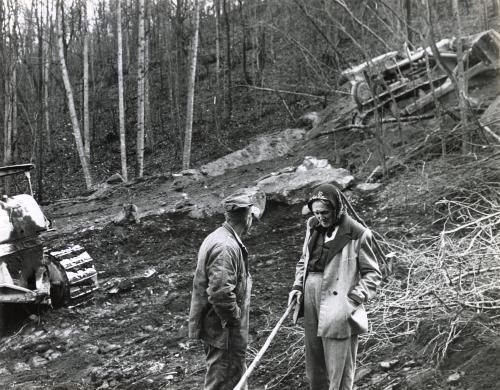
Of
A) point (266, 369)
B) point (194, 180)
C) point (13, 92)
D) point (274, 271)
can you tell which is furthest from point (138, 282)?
point (13, 92)

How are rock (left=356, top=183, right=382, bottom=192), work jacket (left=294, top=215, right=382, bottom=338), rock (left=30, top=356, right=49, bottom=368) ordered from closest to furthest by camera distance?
work jacket (left=294, top=215, right=382, bottom=338) < rock (left=30, top=356, right=49, bottom=368) < rock (left=356, top=183, right=382, bottom=192)

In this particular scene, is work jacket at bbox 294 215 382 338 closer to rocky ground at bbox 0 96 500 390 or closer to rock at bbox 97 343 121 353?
rocky ground at bbox 0 96 500 390

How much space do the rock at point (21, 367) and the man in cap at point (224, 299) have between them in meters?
3.42

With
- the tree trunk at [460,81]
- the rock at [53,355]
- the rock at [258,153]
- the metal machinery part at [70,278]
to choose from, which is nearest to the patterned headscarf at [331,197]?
the rock at [53,355]

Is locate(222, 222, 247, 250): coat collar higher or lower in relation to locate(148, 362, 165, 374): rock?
higher

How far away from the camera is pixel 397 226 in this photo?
9016 mm

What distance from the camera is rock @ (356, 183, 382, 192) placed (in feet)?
35.2

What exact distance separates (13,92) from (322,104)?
9561 mm

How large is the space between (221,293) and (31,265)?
478 cm

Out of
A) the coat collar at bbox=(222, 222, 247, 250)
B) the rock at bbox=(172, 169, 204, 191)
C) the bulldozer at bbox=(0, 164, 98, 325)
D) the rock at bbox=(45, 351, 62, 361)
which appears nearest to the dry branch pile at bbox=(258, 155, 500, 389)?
the coat collar at bbox=(222, 222, 247, 250)

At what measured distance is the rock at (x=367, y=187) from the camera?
422 inches

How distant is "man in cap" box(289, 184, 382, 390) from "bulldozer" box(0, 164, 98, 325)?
477 centimetres

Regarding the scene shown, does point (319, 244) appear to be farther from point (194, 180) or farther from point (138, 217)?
point (194, 180)

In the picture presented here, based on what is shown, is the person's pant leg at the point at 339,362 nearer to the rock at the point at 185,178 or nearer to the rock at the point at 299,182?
the rock at the point at 299,182
